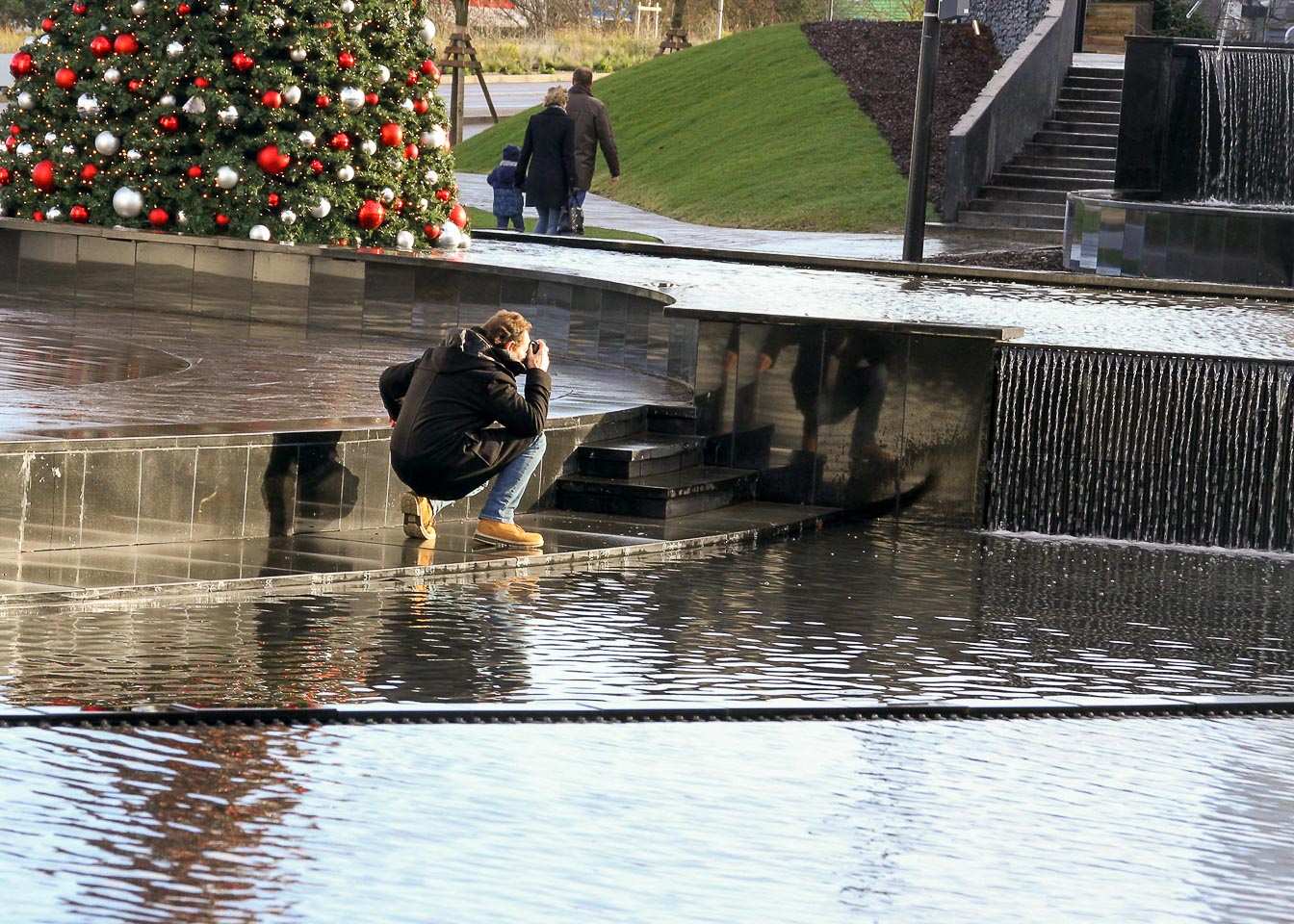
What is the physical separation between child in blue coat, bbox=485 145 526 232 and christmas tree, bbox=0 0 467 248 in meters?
6.28

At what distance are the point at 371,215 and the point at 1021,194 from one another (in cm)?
1269

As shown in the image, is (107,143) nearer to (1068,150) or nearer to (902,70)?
(1068,150)

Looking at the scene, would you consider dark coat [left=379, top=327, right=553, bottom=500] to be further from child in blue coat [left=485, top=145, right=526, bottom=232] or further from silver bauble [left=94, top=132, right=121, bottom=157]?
child in blue coat [left=485, top=145, right=526, bottom=232]

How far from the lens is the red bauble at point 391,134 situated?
14.5 metres

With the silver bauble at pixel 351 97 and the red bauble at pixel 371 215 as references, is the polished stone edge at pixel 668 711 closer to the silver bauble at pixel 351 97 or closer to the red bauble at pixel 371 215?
the red bauble at pixel 371 215

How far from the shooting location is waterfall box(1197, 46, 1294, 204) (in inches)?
901

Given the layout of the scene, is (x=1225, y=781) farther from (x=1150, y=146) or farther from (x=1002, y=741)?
(x=1150, y=146)

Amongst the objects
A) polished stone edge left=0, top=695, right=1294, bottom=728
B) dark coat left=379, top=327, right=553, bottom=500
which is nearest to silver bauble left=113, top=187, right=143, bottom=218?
dark coat left=379, top=327, right=553, bottom=500

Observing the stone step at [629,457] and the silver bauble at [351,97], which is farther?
the silver bauble at [351,97]

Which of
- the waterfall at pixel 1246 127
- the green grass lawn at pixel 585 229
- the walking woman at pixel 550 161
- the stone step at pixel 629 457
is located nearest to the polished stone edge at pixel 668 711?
the stone step at pixel 629 457

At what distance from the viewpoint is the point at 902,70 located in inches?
1273

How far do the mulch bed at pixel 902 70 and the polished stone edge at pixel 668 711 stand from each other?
20209 millimetres

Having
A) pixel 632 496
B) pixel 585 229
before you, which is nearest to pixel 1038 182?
pixel 585 229

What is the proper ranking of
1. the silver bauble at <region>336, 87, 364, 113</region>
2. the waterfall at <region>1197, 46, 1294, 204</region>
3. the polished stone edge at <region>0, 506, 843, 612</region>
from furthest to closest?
the waterfall at <region>1197, 46, 1294, 204</region>
the silver bauble at <region>336, 87, 364, 113</region>
the polished stone edge at <region>0, 506, 843, 612</region>
